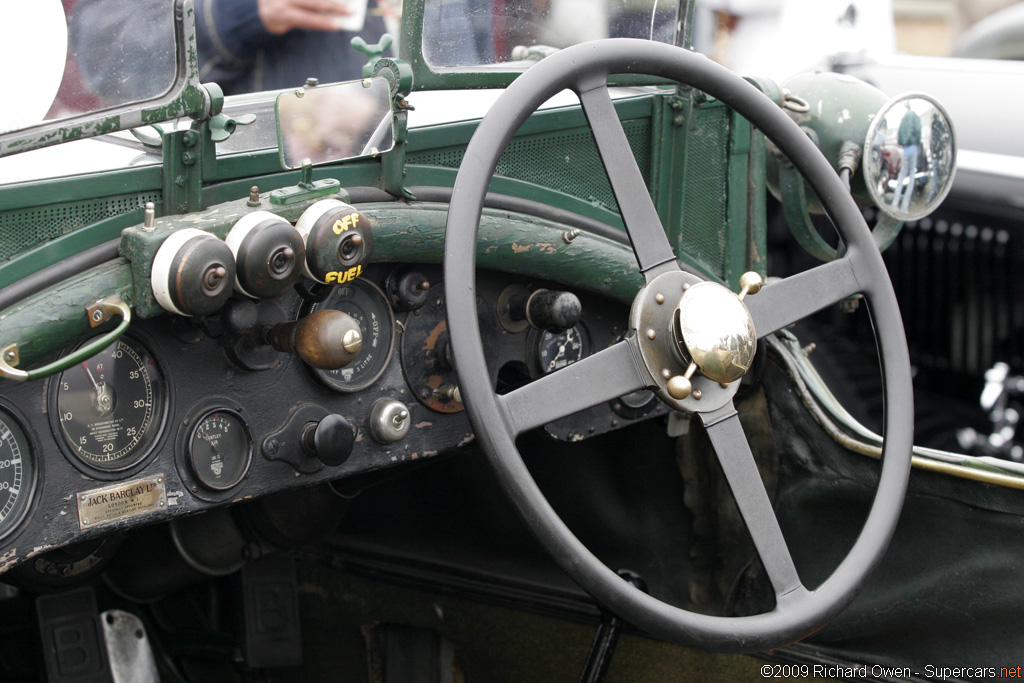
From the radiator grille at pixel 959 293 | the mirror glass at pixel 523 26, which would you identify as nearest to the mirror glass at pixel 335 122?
the mirror glass at pixel 523 26

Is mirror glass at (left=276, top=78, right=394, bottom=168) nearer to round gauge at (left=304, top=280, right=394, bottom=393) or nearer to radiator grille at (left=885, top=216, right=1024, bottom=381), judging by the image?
round gauge at (left=304, top=280, right=394, bottom=393)

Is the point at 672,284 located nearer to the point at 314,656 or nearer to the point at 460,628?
the point at 460,628

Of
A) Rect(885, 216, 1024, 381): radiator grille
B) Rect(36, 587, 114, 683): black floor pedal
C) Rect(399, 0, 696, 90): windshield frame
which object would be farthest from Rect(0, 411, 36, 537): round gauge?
Rect(885, 216, 1024, 381): radiator grille

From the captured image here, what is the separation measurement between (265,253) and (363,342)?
33 centimetres

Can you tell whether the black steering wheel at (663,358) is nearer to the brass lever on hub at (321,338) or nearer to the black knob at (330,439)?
the brass lever on hub at (321,338)

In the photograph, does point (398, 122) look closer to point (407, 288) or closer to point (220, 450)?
point (407, 288)

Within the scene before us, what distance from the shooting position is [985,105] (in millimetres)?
3824

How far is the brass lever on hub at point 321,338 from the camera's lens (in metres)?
1.58

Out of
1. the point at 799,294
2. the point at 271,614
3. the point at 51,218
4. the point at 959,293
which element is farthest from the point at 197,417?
the point at 959,293

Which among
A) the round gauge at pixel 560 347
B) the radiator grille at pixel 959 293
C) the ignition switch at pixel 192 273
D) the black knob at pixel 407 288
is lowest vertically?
the radiator grille at pixel 959 293

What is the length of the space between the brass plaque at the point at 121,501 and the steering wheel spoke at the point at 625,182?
29.9 inches

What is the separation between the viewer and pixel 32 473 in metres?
1.43

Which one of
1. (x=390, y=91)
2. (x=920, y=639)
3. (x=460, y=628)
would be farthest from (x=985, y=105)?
(x=390, y=91)

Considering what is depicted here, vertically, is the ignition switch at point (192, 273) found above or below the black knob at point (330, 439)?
above
